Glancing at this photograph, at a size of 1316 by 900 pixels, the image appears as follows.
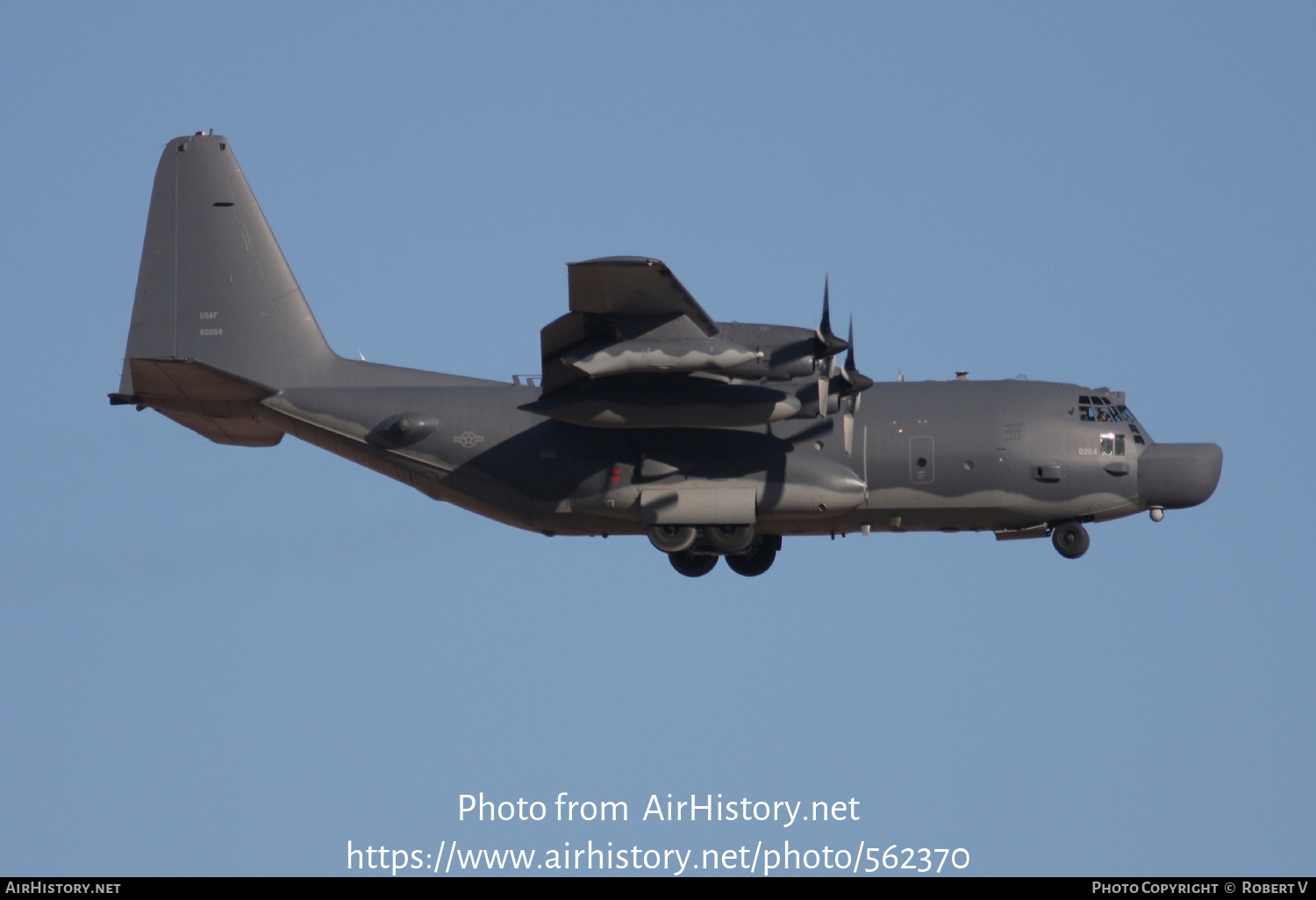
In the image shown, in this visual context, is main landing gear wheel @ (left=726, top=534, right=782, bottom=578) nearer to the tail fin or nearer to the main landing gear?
the main landing gear

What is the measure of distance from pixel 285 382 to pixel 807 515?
6.56 metres

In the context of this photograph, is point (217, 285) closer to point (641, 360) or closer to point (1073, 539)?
point (641, 360)

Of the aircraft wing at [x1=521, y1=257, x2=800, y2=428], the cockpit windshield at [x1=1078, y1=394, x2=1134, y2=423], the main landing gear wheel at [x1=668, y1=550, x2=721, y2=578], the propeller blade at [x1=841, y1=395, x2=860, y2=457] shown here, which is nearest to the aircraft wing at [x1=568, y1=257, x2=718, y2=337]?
the aircraft wing at [x1=521, y1=257, x2=800, y2=428]

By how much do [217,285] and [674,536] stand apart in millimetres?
6633

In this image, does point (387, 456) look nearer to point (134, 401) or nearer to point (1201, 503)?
point (134, 401)

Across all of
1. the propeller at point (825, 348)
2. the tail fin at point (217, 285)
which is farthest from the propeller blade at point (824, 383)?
the tail fin at point (217, 285)

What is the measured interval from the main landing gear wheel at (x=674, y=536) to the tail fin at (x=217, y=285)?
15.3 feet

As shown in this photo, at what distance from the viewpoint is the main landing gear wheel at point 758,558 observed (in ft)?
67.4

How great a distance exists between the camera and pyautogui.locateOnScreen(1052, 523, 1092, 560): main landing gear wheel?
19094 millimetres

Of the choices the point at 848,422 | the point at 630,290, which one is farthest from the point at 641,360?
the point at 848,422

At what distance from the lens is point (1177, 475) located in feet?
61.5

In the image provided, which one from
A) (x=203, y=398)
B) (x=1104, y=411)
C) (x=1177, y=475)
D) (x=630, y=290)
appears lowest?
(x=1177, y=475)

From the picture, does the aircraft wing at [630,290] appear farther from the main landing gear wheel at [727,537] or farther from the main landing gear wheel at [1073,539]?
the main landing gear wheel at [1073,539]

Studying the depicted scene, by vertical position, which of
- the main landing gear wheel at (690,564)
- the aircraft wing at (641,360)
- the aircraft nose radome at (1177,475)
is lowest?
the main landing gear wheel at (690,564)
